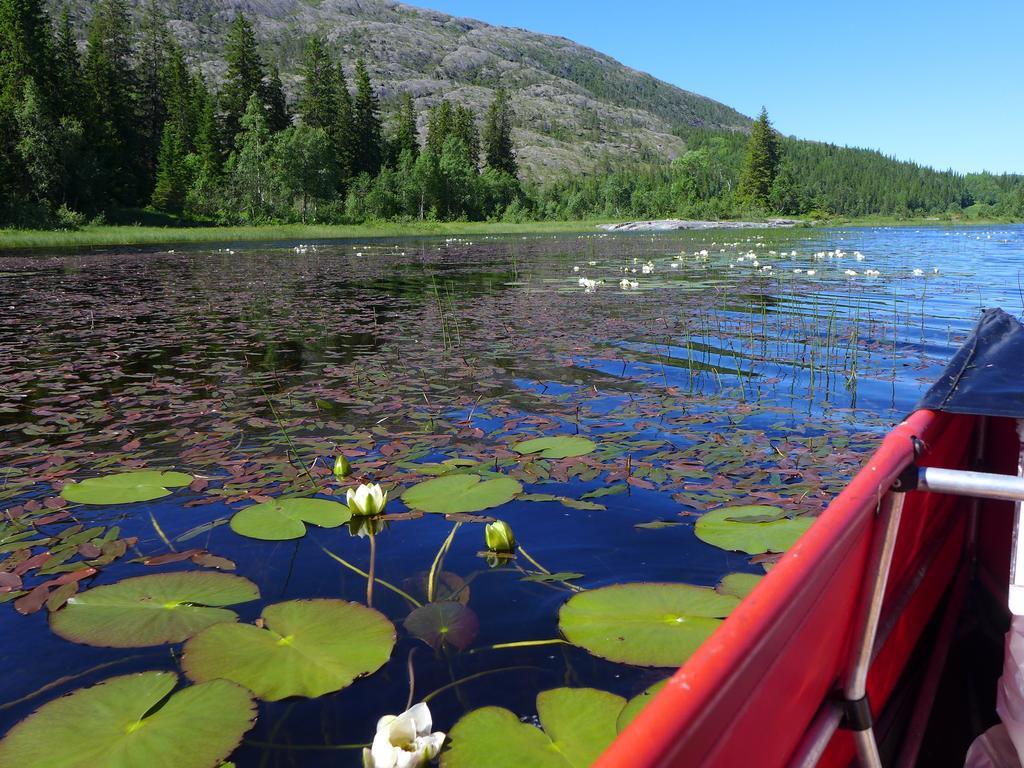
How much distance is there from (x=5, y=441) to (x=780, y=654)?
523cm

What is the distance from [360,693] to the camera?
203cm

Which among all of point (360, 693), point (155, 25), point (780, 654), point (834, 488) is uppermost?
point (155, 25)

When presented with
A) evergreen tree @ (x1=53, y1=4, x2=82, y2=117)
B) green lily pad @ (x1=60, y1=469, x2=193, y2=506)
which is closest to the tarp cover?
green lily pad @ (x1=60, y1=469, x2=193, y2=506)

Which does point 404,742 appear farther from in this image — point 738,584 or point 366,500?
point 366,500

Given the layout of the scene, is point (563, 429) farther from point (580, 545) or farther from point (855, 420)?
point (855, 420)

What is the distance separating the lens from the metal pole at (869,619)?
1.41 m

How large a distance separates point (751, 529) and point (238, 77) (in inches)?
3045

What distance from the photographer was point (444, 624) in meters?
2.40

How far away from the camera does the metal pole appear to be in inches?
55.4

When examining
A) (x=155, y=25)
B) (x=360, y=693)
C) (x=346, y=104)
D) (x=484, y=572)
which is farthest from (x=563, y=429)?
(x=155, y=25)

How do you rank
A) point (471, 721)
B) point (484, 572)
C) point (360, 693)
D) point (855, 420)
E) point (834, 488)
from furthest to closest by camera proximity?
point (855, 420), point (834, 488), point (484, 572), point (360, 693), point (471, 721)

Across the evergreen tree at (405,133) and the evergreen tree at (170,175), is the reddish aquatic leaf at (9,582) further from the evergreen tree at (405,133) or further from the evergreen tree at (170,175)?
the evergreen tree at (405,133)

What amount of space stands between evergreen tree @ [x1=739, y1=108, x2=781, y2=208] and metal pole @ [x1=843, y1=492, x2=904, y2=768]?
98590 millimetres

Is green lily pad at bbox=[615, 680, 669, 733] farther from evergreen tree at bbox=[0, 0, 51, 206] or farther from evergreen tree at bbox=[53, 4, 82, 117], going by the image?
evergreen tree at bbox=[53, 4, 82, 117]
